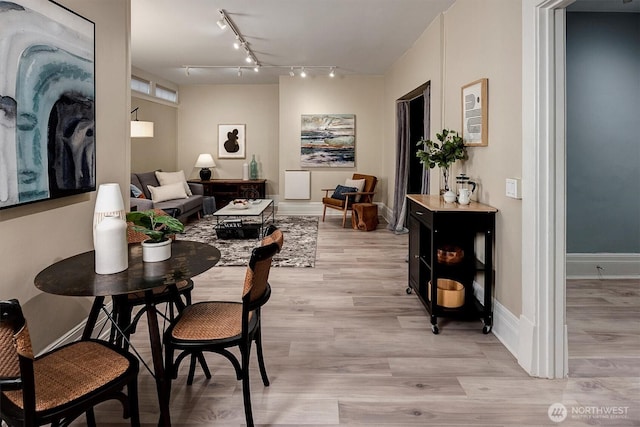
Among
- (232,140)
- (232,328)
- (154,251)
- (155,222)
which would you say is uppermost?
(232,140)

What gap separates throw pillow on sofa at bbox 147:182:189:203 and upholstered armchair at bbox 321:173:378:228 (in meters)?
2.62

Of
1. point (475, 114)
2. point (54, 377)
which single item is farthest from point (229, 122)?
point (54, 377)

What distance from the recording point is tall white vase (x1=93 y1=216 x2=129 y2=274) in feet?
5.72

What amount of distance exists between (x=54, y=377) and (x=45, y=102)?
1.42m

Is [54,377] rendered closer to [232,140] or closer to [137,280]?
[137,280]

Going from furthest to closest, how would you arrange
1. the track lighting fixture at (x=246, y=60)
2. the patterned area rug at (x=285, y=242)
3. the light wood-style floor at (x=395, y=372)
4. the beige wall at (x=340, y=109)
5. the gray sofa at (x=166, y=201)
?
the beige wall at (x=340, y=109), the gray sofa at (x=166, y=201), the patterned area rug at (x=285, y=242), the track lighting fixture at (x=246, y=60), the light wood-style floor at (x=395, y=372)

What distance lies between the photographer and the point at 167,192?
7090 mm

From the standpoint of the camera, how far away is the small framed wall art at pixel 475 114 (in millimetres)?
3029

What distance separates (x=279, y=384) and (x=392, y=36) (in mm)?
4633

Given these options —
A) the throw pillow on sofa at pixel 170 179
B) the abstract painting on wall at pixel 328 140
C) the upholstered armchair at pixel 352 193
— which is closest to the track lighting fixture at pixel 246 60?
the abstract painting on wall at pixel 328 140

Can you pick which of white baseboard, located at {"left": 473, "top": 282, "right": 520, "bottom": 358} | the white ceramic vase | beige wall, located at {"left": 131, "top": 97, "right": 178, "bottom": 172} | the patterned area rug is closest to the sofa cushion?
beige wall, located at {"left": 131, "top": 97, "right": 178, "bottom": 172}

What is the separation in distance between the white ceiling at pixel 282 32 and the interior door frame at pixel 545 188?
2.06 m

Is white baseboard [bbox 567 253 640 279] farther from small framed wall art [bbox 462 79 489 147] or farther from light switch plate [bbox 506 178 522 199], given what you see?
light switch plate [bbox 506 178 522 199]

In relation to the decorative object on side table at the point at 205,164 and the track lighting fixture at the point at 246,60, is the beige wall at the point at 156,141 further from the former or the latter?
the track lighting fixture at the point at 246,60
